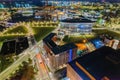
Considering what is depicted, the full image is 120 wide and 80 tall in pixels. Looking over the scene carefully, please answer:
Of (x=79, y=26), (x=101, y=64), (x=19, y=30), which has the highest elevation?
(x=79, y=26)

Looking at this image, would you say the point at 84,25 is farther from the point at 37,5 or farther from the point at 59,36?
the point at 37,5

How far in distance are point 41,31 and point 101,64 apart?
1913cm

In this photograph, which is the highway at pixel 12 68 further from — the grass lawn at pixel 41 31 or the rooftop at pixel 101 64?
the rooftop at pixel 101 64

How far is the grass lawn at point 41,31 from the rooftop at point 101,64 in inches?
560

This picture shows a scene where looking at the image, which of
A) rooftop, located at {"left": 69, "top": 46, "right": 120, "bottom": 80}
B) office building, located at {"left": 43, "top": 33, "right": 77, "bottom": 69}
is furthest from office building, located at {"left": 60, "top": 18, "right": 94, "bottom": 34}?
rooftop, located at {"left": 69, "top": 46, "right": 120, "bottom": 80}

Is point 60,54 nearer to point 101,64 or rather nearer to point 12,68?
point 101,64

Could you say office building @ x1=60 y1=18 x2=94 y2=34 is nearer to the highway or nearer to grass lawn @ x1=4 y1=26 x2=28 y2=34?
grass lawn @ x1=4 y1=26 x2=28 y2=34

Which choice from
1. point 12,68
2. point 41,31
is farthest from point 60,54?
point 41,31

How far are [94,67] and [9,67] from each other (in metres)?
11.8

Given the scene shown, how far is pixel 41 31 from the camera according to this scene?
1219 inches

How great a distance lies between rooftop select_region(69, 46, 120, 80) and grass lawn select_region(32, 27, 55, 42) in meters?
14.2

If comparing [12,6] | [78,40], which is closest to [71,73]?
[78,40]

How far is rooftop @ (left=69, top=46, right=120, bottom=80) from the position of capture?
13.6m

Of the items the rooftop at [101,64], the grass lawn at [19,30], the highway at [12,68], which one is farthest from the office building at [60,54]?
the grass lawn at [19,30]
